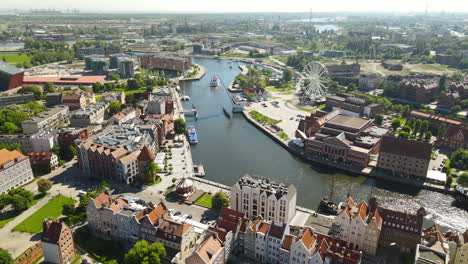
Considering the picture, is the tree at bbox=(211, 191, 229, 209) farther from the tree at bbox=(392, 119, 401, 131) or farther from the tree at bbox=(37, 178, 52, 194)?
the tree at bbox=(392, 119, 401, 131)

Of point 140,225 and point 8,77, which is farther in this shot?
point 8,77

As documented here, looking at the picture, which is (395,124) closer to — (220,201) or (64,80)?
(220,201)

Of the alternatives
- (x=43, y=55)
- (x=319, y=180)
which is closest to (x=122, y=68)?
(x=43, y=55)

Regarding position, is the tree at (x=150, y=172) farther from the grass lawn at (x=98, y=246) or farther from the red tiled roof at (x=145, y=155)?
the grass lawn at (x=98, y=246)

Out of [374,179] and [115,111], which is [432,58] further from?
[115,111]

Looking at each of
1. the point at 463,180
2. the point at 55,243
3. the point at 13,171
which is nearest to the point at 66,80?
the point at 13,171

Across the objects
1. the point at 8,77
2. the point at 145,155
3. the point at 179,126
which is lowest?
the point at 179,126

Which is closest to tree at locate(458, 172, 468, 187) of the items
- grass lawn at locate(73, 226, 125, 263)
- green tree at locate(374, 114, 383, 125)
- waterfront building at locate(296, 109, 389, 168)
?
waterfront building at locate(296, 109, 389, 168)

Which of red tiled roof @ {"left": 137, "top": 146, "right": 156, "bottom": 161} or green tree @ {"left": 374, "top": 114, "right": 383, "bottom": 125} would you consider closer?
red tiled roof @ {"left": 137, "top": 146, "right": 156, "bottom": 161}
